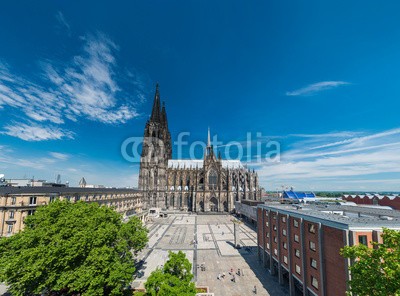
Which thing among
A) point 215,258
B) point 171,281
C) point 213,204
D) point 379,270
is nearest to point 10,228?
point 171,281

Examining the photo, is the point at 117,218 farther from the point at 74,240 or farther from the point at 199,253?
the point at 199,253

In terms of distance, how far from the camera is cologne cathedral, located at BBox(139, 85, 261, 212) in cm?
9475

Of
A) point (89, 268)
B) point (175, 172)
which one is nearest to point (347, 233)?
point (89, 268)

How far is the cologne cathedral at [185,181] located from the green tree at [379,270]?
8399 cm

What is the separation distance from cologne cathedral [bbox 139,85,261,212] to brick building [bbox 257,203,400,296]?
207 ft

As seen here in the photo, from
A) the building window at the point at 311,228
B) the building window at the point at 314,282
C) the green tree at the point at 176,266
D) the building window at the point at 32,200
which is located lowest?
the building window at the point at 314,282

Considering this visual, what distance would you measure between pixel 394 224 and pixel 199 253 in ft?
103

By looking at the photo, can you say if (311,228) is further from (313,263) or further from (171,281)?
(171,281)

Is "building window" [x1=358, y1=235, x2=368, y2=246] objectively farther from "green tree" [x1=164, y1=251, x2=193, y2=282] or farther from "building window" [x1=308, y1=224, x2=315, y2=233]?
"green tree" [x1=164, y1=251, x2=193, y2=282]

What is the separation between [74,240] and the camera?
18.2 meters

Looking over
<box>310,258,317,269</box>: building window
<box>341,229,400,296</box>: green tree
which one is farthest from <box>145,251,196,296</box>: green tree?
<box>310,258,317,269</box>: building window

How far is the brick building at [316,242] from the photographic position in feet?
55.4

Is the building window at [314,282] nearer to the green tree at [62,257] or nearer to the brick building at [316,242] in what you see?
the brick building at [316,242]

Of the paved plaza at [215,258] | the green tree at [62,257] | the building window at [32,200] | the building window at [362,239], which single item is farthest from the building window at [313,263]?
the building window at [32,200]
